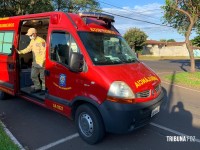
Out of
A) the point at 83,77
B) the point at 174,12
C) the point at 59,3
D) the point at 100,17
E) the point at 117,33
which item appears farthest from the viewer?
the point at 59,3

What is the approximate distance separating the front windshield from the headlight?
669mm

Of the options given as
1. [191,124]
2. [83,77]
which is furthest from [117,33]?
[191,124]

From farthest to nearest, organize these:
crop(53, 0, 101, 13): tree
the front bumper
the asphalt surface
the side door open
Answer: crop(53, 0, 101, 13): tree
the side door open
the asphalt surface
the front bumper

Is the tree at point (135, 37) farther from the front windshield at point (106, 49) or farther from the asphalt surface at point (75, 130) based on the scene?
the front windshield at point (106, 49)

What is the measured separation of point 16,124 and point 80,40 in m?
2.52

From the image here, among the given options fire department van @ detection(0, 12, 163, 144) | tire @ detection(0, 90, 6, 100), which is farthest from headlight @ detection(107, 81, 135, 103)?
tire @ detection(0, 90, 6, 100)

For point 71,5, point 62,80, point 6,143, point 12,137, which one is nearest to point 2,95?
point 12,137

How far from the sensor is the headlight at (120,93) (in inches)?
177

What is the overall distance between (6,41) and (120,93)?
4562mm

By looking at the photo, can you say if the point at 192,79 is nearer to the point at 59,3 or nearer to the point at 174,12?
the point at 174,12

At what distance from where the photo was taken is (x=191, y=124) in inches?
241

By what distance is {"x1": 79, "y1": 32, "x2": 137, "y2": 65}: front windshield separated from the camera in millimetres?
5137

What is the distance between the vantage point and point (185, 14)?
15.7 meters

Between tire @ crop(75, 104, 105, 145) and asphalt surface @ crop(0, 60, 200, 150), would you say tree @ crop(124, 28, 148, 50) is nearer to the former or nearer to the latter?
asphalt surface @ crop(0, 60, 200, 150)
